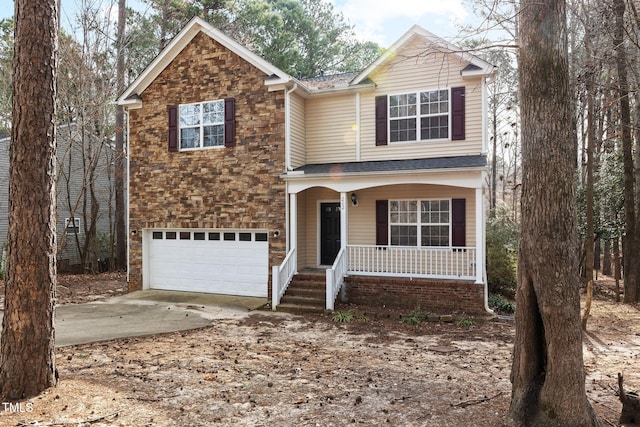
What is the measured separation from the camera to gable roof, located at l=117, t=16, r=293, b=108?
12359mm

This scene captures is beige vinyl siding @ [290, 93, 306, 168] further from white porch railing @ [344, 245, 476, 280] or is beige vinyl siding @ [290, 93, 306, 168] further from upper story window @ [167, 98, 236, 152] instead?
white porch railing @ [344, 245, 476, 280]

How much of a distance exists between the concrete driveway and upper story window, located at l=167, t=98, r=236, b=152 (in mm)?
4571

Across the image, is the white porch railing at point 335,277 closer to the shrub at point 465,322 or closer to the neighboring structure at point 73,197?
the shrub at point 465,322

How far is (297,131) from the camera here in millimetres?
12844

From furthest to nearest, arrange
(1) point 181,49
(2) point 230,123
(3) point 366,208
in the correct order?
(1) point 181,49
(2) point 230,123
(3) point 366,208

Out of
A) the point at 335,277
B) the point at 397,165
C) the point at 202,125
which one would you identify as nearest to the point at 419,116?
the point at 397,165

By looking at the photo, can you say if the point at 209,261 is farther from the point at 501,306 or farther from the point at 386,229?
the point at 501,306

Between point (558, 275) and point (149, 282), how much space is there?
1265 centimetres

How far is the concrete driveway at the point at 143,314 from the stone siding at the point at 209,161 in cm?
166

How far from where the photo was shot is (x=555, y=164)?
4297mm

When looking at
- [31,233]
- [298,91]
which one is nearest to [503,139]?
[298,91]

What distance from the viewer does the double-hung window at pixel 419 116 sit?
12.0m

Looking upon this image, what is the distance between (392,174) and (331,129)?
3.07 m

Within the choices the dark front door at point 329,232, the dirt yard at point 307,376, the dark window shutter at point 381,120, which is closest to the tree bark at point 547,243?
the dirt yard at point 307,376
